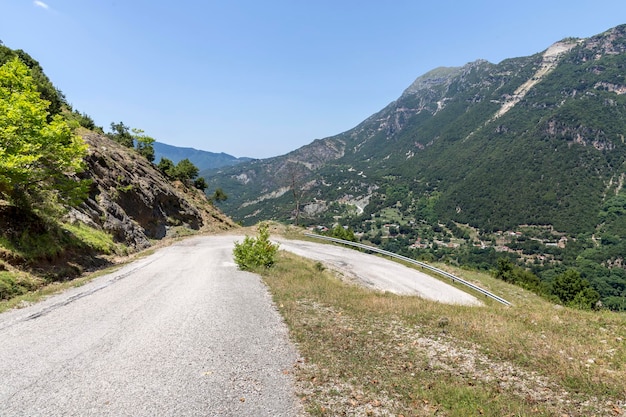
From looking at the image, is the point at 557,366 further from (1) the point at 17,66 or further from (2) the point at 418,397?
(1) the point at 17,66

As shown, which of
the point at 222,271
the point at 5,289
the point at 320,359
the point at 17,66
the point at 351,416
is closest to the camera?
the point at 351,416

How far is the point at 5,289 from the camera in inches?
434

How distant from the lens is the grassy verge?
5512 millimetres

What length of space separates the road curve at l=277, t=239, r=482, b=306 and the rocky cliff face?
13432 millimetres

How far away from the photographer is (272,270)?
18.9m

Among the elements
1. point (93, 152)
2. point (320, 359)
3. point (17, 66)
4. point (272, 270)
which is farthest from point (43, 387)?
point (93, 152)

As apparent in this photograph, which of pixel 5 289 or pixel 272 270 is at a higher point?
pixel 5 289

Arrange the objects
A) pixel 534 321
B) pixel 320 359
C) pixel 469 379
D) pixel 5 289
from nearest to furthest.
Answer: pixel 469 379 < pixel 320 359 < pixel 534 321 < pixel 5 289

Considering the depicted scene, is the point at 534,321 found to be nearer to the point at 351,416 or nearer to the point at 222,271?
the point at 351,416

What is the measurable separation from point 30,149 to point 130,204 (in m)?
20.2

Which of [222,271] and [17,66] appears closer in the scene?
[17,66]

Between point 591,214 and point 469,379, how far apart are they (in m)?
234

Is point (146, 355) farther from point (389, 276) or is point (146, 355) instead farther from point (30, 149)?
point (389, 276)

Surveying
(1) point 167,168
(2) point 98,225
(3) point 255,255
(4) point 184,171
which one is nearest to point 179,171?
(4) point 184,171
